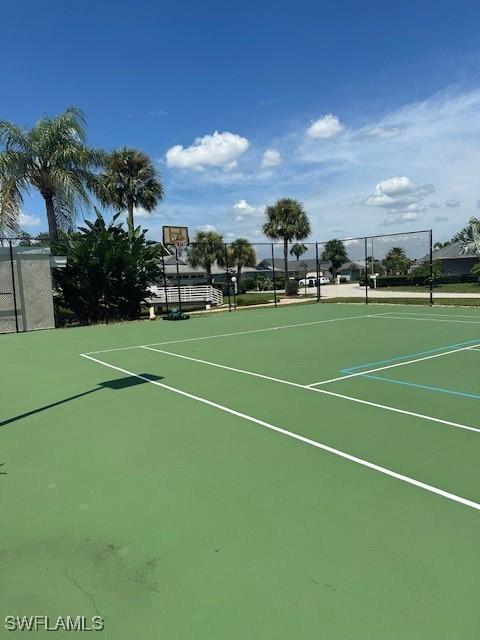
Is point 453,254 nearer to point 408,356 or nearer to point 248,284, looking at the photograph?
point 248,284

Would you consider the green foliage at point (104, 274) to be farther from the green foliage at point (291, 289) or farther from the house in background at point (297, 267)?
the house in background at point (297, 267)

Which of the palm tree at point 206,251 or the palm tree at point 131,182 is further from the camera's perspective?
the palm tree at point 206,251

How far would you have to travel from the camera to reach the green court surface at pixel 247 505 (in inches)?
91.4

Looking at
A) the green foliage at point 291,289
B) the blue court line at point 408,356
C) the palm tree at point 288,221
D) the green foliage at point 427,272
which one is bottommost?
the blue court line at point 408,356

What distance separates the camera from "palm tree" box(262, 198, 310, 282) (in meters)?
40.1

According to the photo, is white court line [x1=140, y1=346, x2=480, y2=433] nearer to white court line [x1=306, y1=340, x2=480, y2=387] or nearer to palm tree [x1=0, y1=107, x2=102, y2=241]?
white court line [x1=306, y1=340, x2=480, y2=387]

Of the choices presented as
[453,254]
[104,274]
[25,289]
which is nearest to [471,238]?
[453,254]

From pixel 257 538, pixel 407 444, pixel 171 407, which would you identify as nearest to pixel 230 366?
pixel 171 407

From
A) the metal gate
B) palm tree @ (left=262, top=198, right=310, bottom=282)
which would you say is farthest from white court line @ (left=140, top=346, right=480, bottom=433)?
palm tree @ (left=262, top=198, right=310, bottom=282)

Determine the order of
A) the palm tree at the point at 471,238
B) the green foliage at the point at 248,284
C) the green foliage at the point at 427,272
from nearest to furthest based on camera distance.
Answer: the palm tree at the point at 471,238, the green foliage at the point at 427,272, the green foliage at the point at 248,284

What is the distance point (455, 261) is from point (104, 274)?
136 feet

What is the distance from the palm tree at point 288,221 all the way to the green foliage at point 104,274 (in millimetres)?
21335

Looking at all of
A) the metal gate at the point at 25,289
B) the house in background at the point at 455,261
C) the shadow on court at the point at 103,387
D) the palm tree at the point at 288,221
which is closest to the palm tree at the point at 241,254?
the palm tree at the point at 288,221

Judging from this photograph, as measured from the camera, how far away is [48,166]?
64.0 ft
